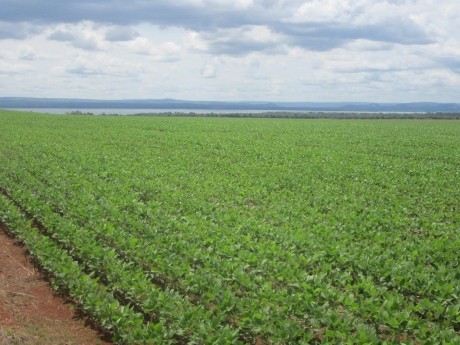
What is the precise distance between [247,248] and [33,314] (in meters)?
3.62

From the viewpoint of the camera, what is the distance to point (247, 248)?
9.01 metres

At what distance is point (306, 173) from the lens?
18219 mm

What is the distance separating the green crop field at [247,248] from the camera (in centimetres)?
626

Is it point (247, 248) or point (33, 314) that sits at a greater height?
point (247, 248)

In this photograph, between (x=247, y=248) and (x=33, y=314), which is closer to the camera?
(x=33, y=314)

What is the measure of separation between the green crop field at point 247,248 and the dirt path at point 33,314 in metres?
0.27

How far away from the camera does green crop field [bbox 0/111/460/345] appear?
6.26m

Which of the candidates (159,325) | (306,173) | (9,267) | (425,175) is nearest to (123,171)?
(306,173)

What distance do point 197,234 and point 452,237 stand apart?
5.11 m

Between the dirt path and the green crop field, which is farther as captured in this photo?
the dirt path

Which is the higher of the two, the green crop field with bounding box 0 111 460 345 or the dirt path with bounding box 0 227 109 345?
the green crop field with bounding box 0 111 460 345

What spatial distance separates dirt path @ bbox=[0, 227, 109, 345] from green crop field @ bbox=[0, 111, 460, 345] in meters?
0.27

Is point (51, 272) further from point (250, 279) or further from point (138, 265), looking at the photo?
point (250, 279)

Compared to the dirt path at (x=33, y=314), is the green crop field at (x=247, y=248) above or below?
above
